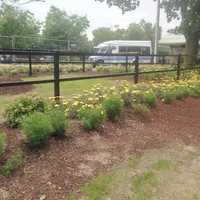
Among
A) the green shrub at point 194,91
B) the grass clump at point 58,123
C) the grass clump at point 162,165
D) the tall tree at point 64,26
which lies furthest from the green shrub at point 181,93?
the tall tree at point 64,26

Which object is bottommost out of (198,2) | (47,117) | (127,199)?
(127,199)

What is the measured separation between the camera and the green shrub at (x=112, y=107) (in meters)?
5.20

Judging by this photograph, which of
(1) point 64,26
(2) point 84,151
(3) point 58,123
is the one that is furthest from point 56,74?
(1) point 64,26

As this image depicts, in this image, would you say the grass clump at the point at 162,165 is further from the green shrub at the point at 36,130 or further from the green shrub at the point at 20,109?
the green shrub at the point at 20,109

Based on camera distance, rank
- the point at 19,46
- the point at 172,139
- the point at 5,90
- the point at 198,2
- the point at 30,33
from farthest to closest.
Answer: the point at 30,33, the point at 19,46, the point at 198,2, the point at 5,90, the point at 172,139

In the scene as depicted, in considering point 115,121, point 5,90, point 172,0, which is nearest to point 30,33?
point 172,0

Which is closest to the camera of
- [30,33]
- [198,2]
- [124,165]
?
[124,165]

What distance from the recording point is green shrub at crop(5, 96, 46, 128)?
4426mm

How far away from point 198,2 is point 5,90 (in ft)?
35.8

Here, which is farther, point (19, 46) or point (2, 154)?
point (19, 46)

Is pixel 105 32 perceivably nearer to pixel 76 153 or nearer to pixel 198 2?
pixel 198 2

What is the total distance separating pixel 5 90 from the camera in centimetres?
891

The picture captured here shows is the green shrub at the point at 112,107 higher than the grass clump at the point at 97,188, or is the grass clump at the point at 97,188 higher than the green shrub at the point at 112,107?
the green shrub at the point at 112,107

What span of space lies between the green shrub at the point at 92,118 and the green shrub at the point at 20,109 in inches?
24.5
